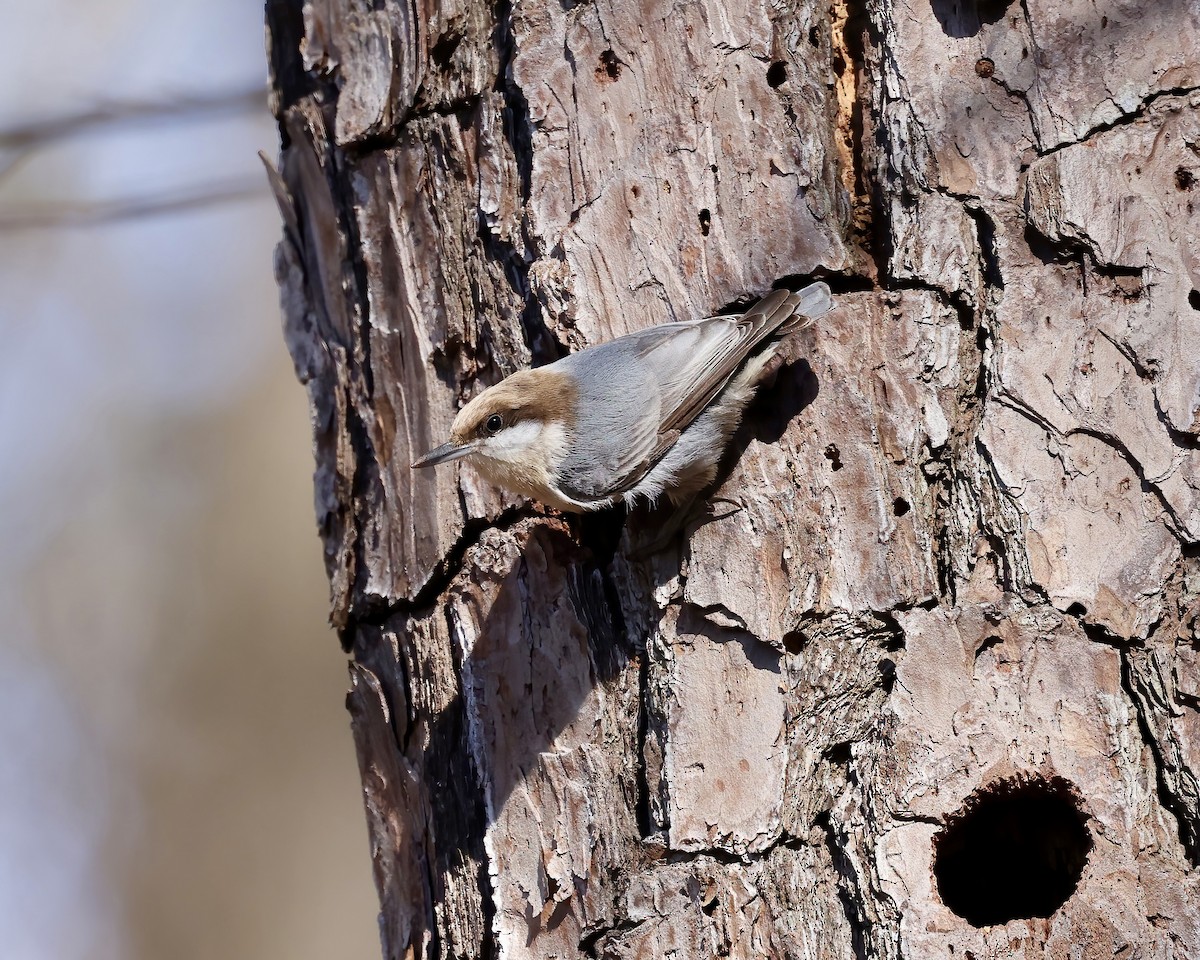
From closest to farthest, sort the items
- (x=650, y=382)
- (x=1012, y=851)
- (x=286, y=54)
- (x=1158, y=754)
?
(x=1158, y=754)
(x=1012, y=851)
(x=650, y=382)
(x=286, y=54)

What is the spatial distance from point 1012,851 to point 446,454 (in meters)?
1.36

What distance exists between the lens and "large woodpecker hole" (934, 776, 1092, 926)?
179 centimetres

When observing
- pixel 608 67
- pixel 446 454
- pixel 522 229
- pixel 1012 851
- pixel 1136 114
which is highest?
pixel 608 67

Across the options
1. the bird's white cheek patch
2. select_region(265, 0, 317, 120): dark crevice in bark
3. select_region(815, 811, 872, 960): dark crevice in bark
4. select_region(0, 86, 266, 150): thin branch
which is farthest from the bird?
select_region(0, 86, 266, 150): thin branch

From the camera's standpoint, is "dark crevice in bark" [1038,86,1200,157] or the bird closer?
"dark crevice in bark" [1038,86,1200,157]

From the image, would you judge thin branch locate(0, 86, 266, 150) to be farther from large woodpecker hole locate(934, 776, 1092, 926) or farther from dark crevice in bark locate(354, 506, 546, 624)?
large woodpecker hole locate(934, 776, 1092, 926)

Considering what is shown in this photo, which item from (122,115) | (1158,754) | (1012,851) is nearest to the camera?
(1158,754)

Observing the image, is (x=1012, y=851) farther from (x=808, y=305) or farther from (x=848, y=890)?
(x=808, y=305)

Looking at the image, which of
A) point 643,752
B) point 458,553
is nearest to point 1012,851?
point 643,752

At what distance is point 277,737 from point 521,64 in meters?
4.33

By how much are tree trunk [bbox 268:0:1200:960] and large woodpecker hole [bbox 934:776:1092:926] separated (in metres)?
0.01

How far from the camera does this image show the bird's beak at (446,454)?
2.23 metres

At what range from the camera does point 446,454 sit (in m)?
2.24

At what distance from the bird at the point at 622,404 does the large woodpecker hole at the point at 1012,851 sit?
783mm
